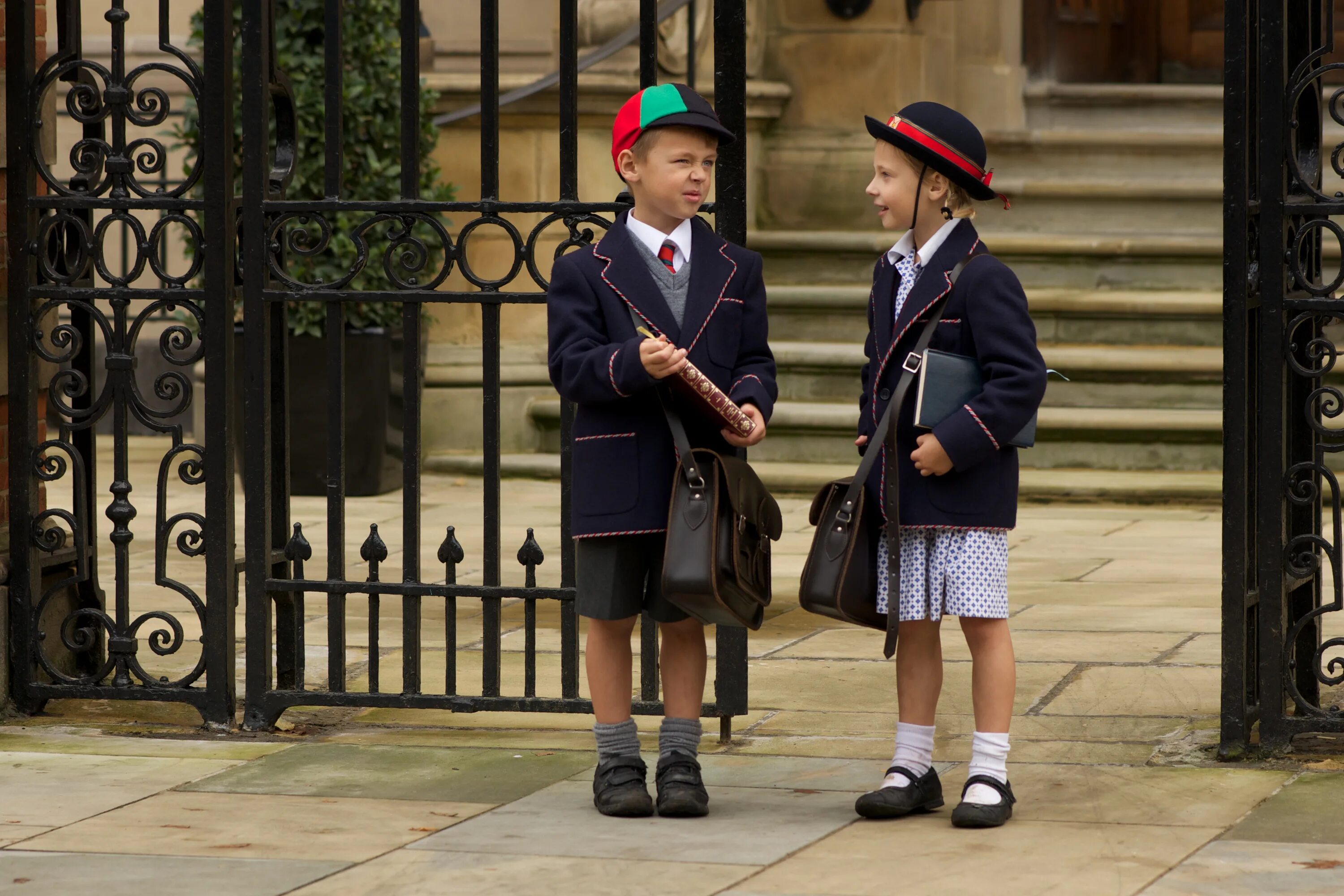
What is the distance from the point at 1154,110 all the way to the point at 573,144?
320 inches

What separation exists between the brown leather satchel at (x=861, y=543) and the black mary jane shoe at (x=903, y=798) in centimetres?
31

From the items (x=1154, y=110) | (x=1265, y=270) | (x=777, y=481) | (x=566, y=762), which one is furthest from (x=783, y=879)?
(x=1154, y=110)

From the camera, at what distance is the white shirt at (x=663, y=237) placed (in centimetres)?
457

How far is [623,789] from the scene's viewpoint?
4520mm

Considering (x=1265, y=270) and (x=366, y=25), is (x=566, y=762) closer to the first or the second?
(x=1265, y=270)

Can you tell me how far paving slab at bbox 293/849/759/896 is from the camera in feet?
12.9

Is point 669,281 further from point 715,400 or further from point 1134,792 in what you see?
point 1134,792

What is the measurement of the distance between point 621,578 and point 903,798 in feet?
2.50

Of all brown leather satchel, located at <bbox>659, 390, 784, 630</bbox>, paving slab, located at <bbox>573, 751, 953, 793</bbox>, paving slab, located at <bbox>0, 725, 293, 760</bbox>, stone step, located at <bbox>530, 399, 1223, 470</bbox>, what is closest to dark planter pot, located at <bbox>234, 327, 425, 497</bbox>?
stone step, located at <bbox>530, 399, 1223, 470</bbox>

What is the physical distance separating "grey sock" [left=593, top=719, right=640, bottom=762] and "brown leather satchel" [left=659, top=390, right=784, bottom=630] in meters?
0.33

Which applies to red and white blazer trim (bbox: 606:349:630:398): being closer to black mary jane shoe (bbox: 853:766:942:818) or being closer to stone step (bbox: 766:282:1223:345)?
black mary jane shoe (bbox: 853:766:942:818)

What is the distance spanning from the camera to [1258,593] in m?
5.07

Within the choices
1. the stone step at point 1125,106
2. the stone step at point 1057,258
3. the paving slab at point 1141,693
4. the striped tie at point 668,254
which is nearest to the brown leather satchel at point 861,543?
the striped tie at point 668,254

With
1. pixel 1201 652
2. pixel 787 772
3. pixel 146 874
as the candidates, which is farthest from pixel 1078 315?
pixel 146 874
